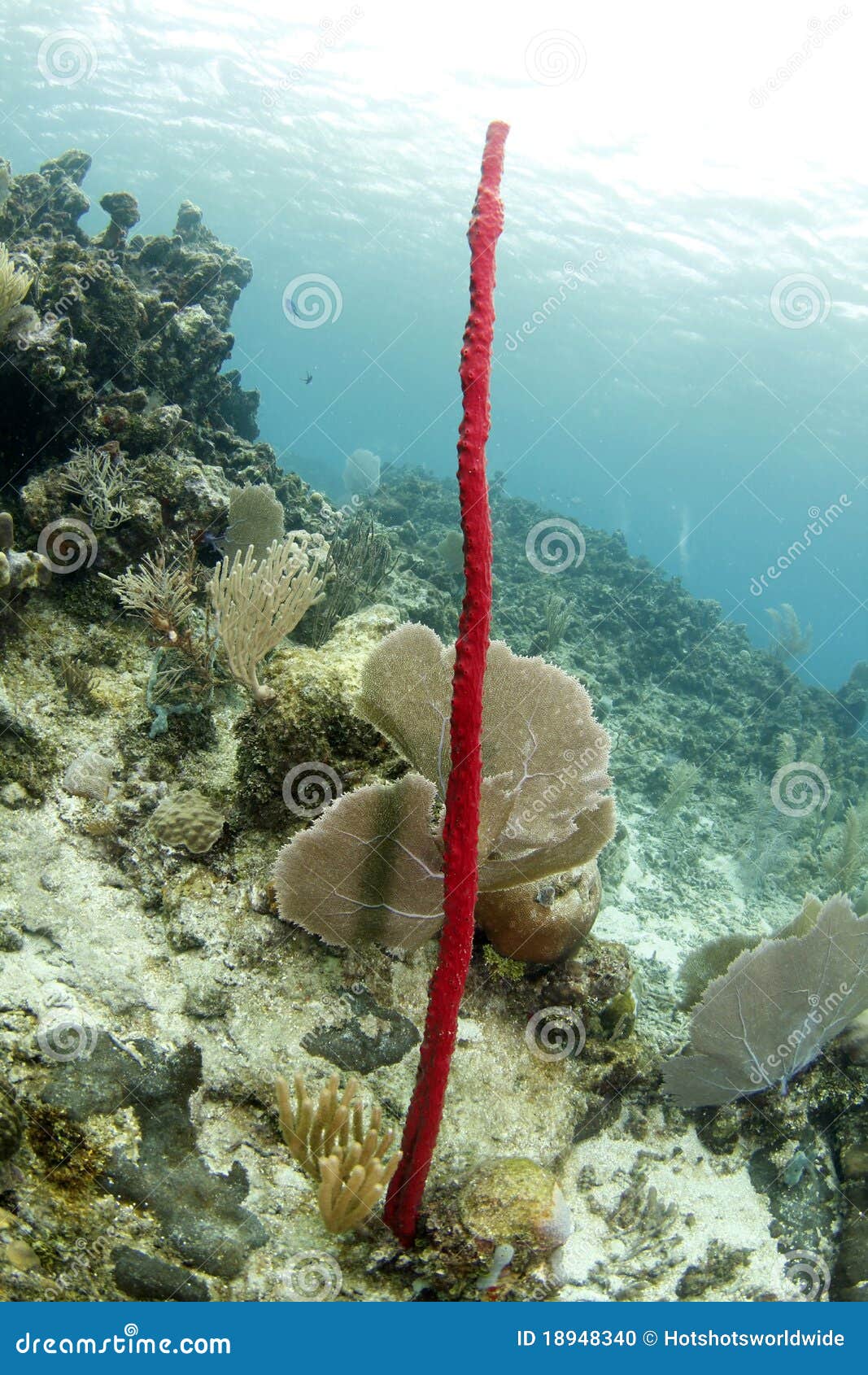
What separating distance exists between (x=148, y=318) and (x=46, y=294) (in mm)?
1811

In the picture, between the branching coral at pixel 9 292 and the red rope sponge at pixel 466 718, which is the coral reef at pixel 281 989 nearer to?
the branching coral at pixel 9 292

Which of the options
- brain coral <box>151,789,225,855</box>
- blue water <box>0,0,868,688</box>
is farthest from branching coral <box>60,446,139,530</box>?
blue water <box>0,0,868,688</box>

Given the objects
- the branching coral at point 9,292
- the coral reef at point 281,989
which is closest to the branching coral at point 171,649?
the coral reef at point 281,989

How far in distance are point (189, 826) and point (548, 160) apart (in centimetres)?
2917

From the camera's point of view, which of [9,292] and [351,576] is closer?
[9,292]

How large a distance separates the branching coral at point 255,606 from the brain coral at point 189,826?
735mm

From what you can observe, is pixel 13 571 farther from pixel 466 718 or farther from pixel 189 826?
pixel 466 718

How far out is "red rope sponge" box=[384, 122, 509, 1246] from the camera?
223 centimetres

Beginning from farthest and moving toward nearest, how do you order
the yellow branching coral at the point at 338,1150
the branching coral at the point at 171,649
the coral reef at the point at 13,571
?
the branching coral at the point at 171,649 < the coral reef at the point at 13,571 < the yellow branching coral at the point at 338,1150

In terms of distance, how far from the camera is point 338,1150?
2.60 meters

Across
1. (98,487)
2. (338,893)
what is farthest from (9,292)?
(338,893)

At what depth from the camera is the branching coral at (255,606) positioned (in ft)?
12.9

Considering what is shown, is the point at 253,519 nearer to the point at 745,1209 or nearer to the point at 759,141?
the point at 745,1209
